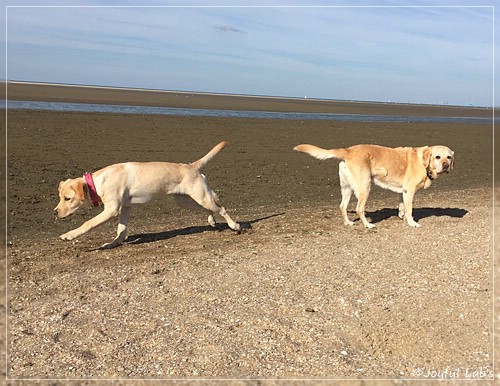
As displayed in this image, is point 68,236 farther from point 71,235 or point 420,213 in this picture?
point 420,213

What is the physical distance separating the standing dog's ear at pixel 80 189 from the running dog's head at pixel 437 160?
5.79 meters

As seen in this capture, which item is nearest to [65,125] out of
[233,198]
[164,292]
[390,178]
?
[233,198]

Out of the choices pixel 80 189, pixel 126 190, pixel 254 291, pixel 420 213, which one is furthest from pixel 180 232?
pixel 420 213

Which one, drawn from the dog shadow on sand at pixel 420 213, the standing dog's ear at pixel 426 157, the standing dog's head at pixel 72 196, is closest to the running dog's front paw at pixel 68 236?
the standing dog's head at pixel 72 196

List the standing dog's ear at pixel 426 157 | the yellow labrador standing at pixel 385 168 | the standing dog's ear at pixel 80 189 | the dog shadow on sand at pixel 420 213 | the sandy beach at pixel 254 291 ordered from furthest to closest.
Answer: the dog shadow on sand at pixel 420 213 → the standing dog's ear at pixel 426 157 → the yellow labrador standing at pixel 385 168 → the standing dog's ear at pixel 80 189 → the sandy beach at pixel 254 291

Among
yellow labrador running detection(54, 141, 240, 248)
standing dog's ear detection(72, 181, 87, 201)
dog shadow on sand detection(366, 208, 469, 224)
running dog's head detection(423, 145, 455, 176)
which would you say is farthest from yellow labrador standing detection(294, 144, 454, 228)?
standing dog's ear detection(72, 181, 87, 201)

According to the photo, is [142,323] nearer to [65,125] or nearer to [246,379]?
[246,379]

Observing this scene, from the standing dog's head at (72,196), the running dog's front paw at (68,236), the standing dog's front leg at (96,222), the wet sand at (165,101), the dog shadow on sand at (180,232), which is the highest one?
the wet sand at (165,101)

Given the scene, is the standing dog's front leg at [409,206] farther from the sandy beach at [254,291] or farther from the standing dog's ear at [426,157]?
the standing dog's ear at [426,157]

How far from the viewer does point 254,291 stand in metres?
6.10

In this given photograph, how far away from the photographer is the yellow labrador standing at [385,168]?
9094mm

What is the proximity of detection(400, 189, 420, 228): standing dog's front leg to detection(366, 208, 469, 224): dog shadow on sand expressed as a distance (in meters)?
0.55

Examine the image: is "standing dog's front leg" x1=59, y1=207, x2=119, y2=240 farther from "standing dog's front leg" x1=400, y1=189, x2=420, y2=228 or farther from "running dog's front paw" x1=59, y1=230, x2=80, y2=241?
"standing dog's front leg" x1=400, y1=189, x2=420, y2=228

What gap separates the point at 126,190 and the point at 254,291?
2828 mm
